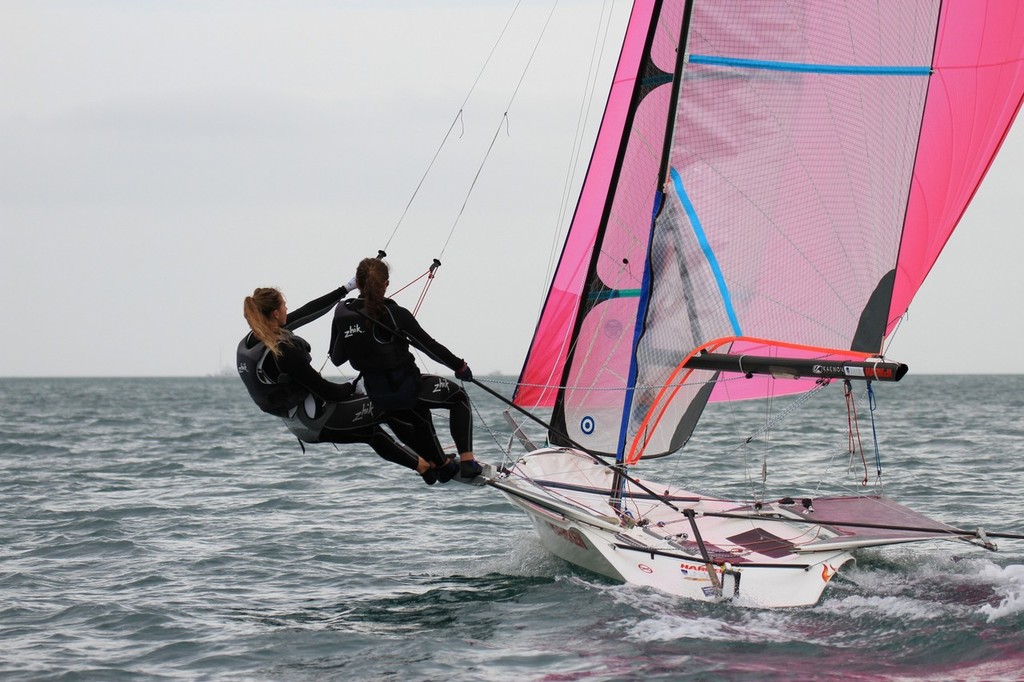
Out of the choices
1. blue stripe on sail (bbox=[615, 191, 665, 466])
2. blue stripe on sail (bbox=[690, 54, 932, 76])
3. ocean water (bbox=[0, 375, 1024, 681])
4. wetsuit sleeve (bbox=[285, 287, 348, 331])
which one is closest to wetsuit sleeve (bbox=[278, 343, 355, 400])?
wetsuit sleeve (bbox=[285, 287, 348, 331])

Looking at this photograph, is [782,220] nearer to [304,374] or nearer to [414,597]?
[304,374]

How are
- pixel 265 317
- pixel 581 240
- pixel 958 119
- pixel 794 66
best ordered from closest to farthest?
pixel 265 317
pixel 794 66
pixel 958 119
pixel 581 240

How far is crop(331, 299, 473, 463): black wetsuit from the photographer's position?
273 inches

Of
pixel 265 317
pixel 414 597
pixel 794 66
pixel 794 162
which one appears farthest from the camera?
pixel 414 597

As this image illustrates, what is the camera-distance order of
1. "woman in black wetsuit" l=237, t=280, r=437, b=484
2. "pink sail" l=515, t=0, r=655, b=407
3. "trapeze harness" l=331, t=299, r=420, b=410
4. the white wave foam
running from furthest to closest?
"pink sail" l=515, t=0, r=655, b=407, "trapeze harness" l=331, t=299, r=420, b=410, "woman in black wetsuit" l=237, t=280, r=437, b=484, the white wave foam

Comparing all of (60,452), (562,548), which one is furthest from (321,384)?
(60,452)

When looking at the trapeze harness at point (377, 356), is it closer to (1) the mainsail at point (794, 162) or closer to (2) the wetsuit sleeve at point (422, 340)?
(2) the wetsuit sleeve at point (422, 340)

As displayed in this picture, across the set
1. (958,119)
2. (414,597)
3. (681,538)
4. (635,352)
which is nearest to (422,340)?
(635,352)

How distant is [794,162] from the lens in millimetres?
7684

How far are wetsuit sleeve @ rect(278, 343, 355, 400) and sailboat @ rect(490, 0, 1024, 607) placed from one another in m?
1.15

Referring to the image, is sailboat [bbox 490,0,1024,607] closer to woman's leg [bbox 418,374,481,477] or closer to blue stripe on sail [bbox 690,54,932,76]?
blue stripe on sail [bbox 690,54,932,76]

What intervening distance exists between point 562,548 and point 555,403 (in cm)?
127

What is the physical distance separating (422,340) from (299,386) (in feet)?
2.78

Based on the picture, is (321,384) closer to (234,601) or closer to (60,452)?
(234,601)
